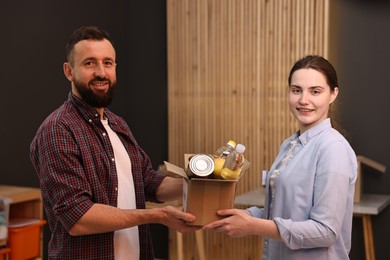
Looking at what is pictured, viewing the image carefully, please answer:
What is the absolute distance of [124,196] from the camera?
7.30 feet

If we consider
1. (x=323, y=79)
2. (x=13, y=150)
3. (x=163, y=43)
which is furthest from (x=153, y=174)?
(x=163, y=43)

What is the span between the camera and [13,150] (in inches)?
153

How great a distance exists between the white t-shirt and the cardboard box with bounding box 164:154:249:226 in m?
0.34

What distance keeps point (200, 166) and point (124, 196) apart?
1.56 ft

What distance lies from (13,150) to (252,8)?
230 cm

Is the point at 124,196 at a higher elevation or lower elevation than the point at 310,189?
lower

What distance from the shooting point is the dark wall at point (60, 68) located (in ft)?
12.7

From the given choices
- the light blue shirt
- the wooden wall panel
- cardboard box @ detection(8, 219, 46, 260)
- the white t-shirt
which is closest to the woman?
the light blue shirt

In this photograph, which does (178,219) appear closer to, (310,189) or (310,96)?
(310,189)

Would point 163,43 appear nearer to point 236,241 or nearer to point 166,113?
point 166,113

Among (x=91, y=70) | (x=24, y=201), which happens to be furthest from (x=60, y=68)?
(x=91, y=70)

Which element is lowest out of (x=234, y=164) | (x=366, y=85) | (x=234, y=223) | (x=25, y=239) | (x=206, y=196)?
(x=25, y=239)

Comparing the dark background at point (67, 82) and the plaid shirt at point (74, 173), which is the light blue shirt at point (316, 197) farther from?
the dark background at point (67, 82)

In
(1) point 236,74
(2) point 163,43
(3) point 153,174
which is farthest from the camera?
(2) point 163,43
